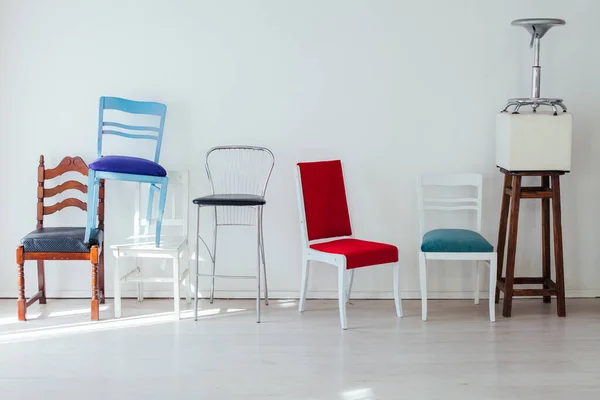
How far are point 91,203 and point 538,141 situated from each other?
268cm

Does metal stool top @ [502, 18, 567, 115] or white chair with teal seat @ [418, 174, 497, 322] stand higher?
metal stool top @ [502, 18, 567, 115]

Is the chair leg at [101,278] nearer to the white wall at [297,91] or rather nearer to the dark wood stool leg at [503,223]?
the white wall at [297,91]

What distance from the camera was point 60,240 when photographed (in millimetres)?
4773

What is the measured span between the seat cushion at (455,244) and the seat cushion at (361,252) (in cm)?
21

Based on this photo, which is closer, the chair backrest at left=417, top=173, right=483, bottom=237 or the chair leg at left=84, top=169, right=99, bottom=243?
the chair leg at left=84, top=169, right=99, bottom=243

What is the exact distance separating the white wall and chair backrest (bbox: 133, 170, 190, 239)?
0.12 m

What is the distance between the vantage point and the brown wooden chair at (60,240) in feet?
15.7

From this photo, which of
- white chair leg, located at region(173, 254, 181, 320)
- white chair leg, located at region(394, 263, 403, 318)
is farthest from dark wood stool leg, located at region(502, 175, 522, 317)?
white chair leg, located at region(173, 254, 181, 320)

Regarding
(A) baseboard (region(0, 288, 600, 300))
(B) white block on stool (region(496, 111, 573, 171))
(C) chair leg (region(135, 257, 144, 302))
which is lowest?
(A) baseboard (region(0, 288, 600, 300))

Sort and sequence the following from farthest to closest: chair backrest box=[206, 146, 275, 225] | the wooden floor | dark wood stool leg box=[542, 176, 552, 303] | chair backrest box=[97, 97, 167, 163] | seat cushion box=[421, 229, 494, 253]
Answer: chair backrest box=[206, 146, 275, 225] → dark wood stool leg box=[542, 176, 552, 303] → chair backrest box=[97, 97, 167, 163] → seat cushion box=[421, 229, 494, 253] → the wooden floor

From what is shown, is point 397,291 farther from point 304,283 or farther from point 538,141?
point 538,141

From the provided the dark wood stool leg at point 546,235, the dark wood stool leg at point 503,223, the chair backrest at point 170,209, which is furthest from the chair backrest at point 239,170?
the dark wood stool leg at point 546,235

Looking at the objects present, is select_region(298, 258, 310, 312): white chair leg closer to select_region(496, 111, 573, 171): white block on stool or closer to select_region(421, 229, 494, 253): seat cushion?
select_region(421, 229, 494, 253): seat cushion

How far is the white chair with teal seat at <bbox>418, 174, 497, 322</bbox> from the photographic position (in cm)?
478
